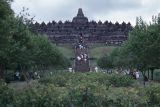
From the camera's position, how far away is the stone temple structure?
530 feet

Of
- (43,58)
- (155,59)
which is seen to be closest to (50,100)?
(155,59)

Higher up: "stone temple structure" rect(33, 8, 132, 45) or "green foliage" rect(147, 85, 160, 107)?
"stone temple structure" rect(33, 8, 132, 45)

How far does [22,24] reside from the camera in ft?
106

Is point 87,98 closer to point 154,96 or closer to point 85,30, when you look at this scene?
point 154,96

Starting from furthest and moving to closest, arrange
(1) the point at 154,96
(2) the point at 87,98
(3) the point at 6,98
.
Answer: (3) the point at 6,98 → (1) the point at 154,96 → (2) the point at 87,98

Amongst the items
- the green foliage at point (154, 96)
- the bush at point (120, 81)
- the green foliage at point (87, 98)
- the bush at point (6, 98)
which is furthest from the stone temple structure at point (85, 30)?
the green foliage at point (154, 96)

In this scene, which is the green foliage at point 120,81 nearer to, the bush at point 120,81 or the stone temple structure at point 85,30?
the bush at point 120,81

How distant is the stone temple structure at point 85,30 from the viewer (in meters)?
162

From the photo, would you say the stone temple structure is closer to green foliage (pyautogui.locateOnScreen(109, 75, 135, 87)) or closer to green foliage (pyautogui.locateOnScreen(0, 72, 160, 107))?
green foliage (pyautogui.locateOnScreen(109, 75, 135, 87))

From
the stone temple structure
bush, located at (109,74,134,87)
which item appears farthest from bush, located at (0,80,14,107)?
the stone temple structure

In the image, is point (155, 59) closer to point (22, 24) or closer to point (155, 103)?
point (22, 24)

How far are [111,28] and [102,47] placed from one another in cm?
3064

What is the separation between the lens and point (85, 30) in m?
172

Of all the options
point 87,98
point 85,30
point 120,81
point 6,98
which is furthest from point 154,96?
point 85,30
